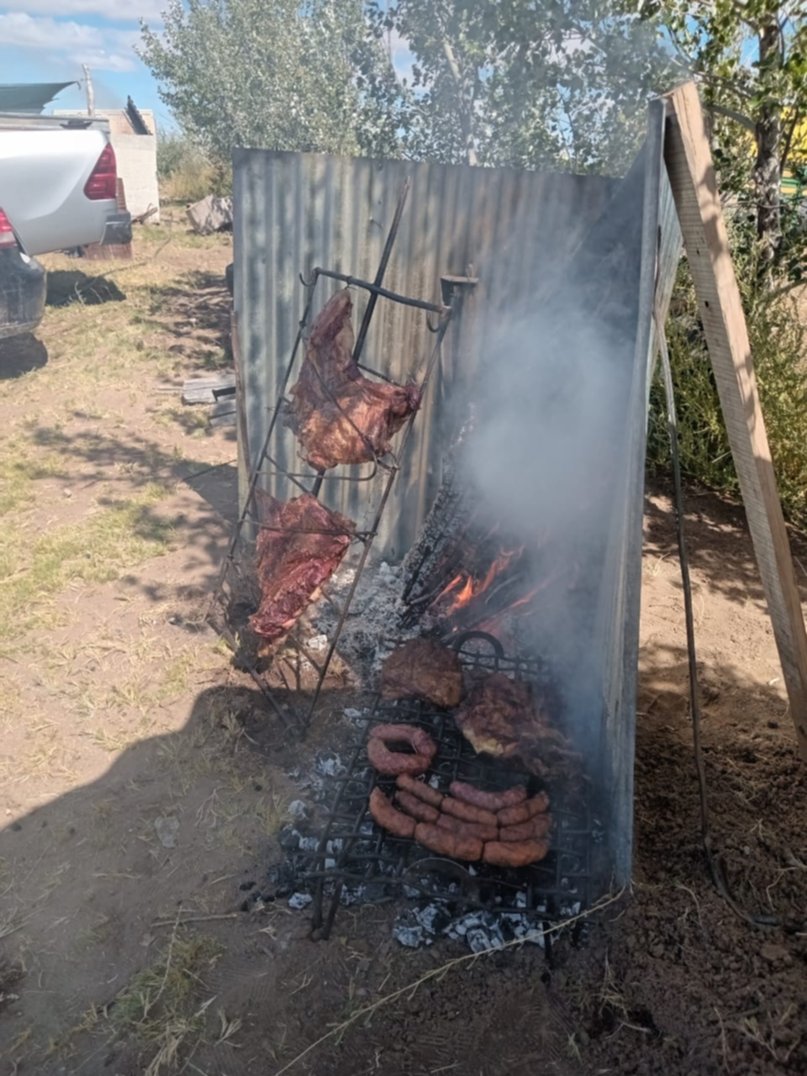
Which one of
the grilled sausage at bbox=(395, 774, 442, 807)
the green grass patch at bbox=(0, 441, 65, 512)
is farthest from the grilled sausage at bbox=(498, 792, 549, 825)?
the green grass patch at bbox=(0, 441, 65, 512)

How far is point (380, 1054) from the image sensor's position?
7.92 feet

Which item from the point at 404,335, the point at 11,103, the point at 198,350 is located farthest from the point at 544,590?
the point at 11,103

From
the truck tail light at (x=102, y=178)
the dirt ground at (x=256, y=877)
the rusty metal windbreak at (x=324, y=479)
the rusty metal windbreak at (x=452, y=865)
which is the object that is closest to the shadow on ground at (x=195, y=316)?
the truck tail light at (x=102, y=178)

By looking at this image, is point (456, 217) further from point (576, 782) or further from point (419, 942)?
point (419, 942)

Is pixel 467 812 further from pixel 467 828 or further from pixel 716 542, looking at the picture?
pixel 716 542

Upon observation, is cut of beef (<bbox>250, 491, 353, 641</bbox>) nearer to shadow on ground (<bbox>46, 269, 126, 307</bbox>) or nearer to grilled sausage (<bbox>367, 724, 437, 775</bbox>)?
grilled sausage (<bbox>367, 724, 437, 775</bbox>)

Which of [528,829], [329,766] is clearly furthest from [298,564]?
[528,829]

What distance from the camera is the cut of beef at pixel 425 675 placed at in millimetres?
3732

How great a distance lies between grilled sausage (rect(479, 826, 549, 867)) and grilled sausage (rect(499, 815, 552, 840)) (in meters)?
0.04

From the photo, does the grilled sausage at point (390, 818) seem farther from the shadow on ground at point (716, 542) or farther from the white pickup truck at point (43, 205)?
the white pickup truck at point (43, 205)

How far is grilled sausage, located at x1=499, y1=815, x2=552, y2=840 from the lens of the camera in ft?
9.73

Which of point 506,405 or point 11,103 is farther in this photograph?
point 11,103

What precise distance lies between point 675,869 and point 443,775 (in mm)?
1040

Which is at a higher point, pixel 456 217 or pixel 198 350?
pixel 456 217
